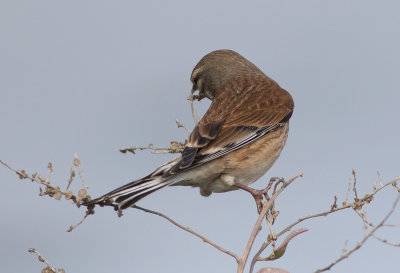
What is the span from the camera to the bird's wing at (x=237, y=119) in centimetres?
426

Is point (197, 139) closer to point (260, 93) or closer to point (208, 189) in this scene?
point (208, 189)

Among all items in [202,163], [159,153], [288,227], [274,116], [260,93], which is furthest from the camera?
[260,93]

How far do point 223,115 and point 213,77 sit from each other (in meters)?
1.48

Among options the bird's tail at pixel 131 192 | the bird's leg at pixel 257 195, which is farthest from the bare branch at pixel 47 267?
the bird's leg at pixel 257 195

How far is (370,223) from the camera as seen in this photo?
3.01 m

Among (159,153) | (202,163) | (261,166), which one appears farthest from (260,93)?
(159,153)

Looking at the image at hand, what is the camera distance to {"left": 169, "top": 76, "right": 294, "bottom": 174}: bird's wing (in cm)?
426

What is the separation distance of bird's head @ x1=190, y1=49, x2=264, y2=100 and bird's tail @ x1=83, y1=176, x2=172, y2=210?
250cm

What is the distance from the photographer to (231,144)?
4.44m

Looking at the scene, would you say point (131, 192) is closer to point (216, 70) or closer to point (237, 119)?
point (237, 119)

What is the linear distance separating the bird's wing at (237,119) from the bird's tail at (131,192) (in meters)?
0.21

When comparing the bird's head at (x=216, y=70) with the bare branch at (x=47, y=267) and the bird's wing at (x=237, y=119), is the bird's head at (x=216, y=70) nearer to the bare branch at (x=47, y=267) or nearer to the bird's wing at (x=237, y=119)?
the bird's wing at (x=237, y=119)

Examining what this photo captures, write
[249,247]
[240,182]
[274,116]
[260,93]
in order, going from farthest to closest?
[260,93] < [274,116] < [240,182] < [249,247]

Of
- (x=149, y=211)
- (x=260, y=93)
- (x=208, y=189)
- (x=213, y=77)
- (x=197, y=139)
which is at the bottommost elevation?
(x=149, y=211)
